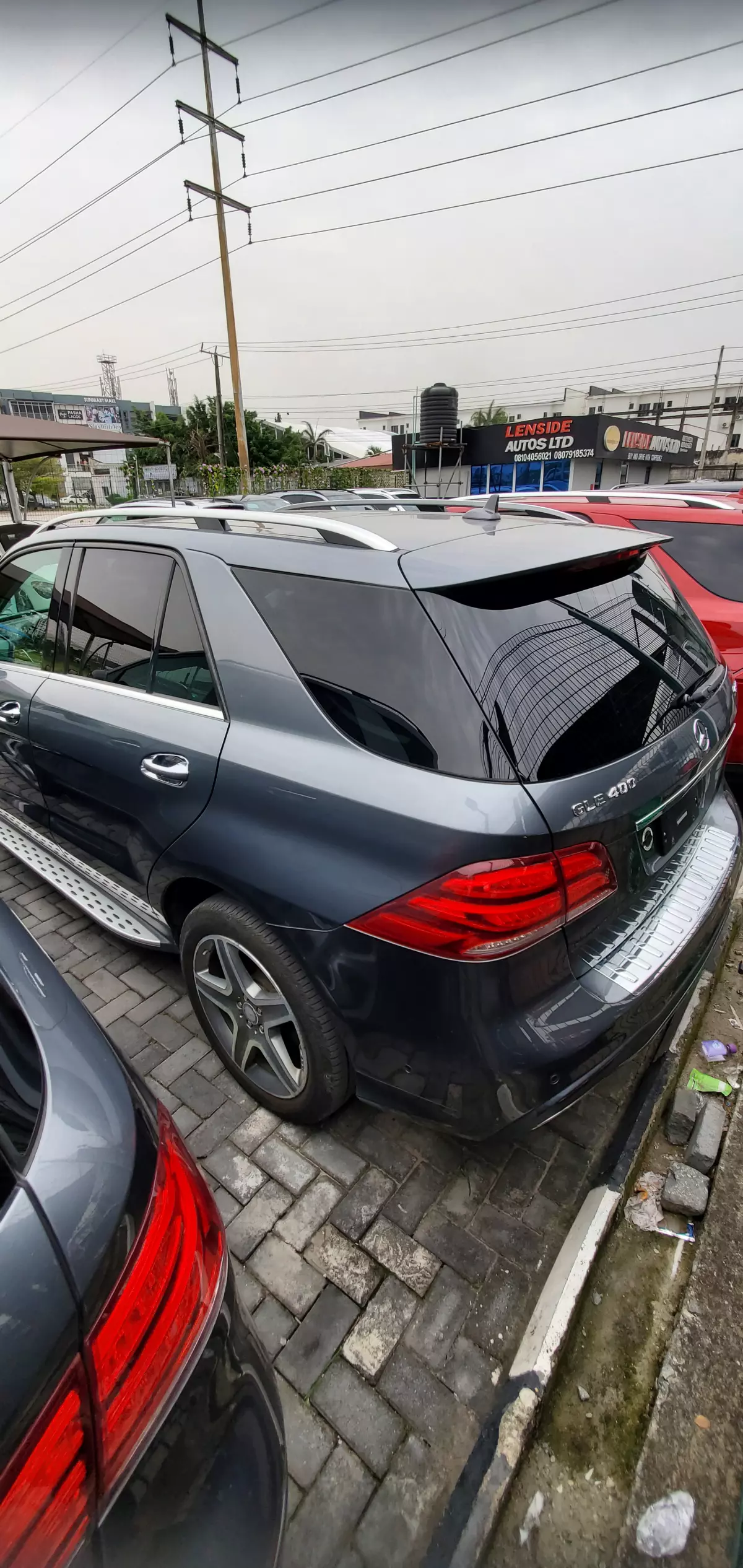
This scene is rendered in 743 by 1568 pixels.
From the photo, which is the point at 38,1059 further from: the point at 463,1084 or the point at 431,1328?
the point at 431,1328

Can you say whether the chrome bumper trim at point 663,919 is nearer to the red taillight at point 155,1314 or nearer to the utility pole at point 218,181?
the red taillight at point 155,1314

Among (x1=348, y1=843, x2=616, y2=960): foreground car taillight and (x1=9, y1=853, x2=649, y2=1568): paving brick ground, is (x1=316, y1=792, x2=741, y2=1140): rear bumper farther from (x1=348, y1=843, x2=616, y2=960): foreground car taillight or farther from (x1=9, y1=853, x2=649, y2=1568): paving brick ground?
(x1=9, y1=853, x2=649, y2=1568): paving brick ground

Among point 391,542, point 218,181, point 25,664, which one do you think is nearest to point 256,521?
point 391,542

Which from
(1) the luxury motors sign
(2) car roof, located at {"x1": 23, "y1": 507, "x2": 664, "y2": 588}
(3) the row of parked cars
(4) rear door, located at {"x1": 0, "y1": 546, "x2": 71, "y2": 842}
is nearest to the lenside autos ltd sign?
(1) the luxury motors sign

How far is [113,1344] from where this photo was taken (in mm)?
811

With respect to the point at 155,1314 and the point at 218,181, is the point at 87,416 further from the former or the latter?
the point at 155,1314

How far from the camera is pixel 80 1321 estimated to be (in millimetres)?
780

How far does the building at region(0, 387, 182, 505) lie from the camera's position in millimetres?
60031

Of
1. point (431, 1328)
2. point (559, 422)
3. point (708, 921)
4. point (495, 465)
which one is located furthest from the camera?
point (495, 465)

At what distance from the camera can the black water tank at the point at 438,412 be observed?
23969 mm

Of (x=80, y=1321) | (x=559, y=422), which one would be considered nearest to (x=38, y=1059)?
(x=80, y=1321)

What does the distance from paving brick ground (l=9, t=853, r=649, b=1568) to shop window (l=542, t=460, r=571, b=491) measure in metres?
26.5

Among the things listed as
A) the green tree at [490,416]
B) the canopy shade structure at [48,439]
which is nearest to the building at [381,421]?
the green tree at [490,416]

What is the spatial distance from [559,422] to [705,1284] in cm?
2703
